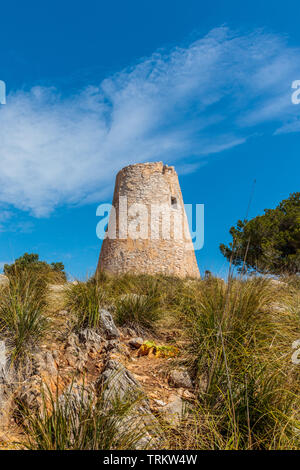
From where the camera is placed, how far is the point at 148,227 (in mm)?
14711

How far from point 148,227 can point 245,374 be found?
11.9 meters

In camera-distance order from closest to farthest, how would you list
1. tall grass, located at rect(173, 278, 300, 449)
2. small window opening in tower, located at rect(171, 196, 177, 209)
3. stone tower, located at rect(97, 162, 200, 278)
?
tall grass, located at rect(173, 278, 300, 449), stone tower, located at rect(97, 162, 200, 278), small window opening in tower, located at rect(171, 196, 177, 209)

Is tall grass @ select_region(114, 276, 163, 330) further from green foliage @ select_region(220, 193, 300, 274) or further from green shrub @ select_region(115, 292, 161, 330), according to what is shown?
green foliage @ select_region(220, 193, 300, 274)

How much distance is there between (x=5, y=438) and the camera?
246cm

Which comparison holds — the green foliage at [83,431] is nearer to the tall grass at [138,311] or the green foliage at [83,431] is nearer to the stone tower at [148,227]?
the tall grass at [138,311]

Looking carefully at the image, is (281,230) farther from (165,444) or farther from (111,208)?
(165,444)

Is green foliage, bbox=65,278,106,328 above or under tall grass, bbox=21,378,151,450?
above

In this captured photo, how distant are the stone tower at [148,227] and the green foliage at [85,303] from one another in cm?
924

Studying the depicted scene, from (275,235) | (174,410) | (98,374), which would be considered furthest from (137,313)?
(275,235)

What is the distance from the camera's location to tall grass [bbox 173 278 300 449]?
7.89 feet

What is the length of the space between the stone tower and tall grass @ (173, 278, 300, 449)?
32.7 ft

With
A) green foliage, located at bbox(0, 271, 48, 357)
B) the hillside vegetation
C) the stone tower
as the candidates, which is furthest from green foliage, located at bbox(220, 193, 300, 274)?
green foliage, located at bbox(0, 271, 48, 357)

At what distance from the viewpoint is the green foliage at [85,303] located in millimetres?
4302
